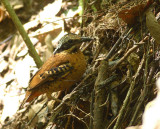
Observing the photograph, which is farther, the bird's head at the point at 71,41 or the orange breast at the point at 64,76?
the bird's head at the point at 71,41

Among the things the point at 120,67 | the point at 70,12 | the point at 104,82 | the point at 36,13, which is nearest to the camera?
the point at 104,82

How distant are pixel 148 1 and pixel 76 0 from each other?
9.57 ft

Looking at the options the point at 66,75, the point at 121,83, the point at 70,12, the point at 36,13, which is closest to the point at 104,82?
the point at 121,83

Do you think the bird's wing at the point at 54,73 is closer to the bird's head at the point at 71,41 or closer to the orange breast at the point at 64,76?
the orange breast at the point at 64,76

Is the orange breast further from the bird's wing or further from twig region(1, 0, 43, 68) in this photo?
twig region(1, 0, 43, 68)

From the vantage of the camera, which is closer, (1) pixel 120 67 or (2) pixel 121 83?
(2) pixel 121 83

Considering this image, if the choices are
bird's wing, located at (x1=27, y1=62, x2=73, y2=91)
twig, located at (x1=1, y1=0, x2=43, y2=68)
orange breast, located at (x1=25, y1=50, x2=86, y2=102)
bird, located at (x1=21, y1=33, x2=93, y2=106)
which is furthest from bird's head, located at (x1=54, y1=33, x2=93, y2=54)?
twig, located at (x1=1, y1=0, x2=43, y2=68)

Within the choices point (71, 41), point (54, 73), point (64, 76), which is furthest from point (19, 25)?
point (64, 76)

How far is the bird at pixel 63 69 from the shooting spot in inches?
129

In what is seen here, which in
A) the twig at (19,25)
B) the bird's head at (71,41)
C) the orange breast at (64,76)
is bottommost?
the orange breast at (64,76)

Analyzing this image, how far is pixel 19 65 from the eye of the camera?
17.7 ft

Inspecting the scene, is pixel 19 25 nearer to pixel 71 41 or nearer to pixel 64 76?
pixel 71 41

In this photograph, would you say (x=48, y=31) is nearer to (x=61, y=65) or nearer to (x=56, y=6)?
(x=56, y=6)

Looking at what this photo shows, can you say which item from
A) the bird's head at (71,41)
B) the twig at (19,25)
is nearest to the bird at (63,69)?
the bird's head at (71,41)
